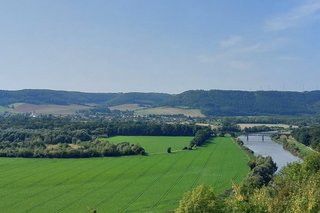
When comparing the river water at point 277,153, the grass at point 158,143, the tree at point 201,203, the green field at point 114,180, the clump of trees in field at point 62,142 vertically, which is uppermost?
the tree at point 201,203

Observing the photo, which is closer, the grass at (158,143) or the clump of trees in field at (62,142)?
the clump of trees in field at (62,142)

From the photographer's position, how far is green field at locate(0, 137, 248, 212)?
5819 centimetres

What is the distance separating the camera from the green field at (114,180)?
5819 centimetres

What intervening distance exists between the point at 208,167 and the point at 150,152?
26320 mm

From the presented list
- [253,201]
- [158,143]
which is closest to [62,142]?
[158,143]

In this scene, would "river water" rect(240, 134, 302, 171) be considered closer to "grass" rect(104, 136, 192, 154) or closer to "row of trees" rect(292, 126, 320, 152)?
"row of trees" rect(292, 126, 320, 152)

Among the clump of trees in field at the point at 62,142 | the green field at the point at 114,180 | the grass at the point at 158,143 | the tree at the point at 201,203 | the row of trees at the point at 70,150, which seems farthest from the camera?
the grass at the point at 158,143

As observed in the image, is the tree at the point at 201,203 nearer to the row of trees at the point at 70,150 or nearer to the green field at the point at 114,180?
the green field at the point at 114,180

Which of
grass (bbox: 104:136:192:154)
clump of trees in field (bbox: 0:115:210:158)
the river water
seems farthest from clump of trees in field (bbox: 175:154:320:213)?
grass (bbox: 104:136:192:154)

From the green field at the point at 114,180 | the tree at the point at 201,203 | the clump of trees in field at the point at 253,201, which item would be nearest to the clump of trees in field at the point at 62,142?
the green field at the point at 114,180

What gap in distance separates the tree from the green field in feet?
80.4

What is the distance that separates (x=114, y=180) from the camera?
76.2 m

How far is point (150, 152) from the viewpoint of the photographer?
Answer: 115 metres

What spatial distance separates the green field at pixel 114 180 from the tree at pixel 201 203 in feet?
80.4
